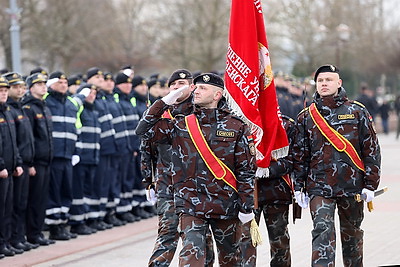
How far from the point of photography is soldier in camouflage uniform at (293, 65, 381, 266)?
8.27m

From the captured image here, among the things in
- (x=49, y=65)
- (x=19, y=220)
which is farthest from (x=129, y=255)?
(x=49, y=65)

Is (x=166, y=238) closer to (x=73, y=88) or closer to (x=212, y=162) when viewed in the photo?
(x=212, y=162)

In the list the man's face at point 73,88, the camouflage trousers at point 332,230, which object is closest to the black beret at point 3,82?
the man's face at point 73,88

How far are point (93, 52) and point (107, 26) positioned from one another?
1500 mm

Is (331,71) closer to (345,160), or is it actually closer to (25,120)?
(345,160)

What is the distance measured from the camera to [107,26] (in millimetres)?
40219

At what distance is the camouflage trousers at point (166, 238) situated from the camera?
8.38 metres

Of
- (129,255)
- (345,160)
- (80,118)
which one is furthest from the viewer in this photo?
(80,118)

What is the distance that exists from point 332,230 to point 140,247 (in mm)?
3753

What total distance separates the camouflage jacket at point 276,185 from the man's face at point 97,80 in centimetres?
524

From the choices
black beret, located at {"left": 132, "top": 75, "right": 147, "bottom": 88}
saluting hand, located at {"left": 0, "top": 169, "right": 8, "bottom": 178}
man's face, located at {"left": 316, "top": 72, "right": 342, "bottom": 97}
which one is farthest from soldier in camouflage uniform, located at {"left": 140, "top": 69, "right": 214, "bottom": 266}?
black beret, located at {"left": 132, "top": 75, "right": 147, "bottom": 88}

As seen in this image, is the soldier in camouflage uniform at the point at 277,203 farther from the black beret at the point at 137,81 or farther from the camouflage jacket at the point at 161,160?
the black beret at the point at 137,81

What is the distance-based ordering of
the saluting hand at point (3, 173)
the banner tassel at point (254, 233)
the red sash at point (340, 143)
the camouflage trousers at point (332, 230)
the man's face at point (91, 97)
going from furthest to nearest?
1. the man's face at point (91, 97)
2. the saluting hand at point (3, 173)
3. the red sash at point (340, 143)
4. the camouflage trousers at point (332, 230)
5. the banner tassel at point (254, 233)

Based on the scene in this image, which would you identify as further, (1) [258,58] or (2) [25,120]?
(2) [25,120]
